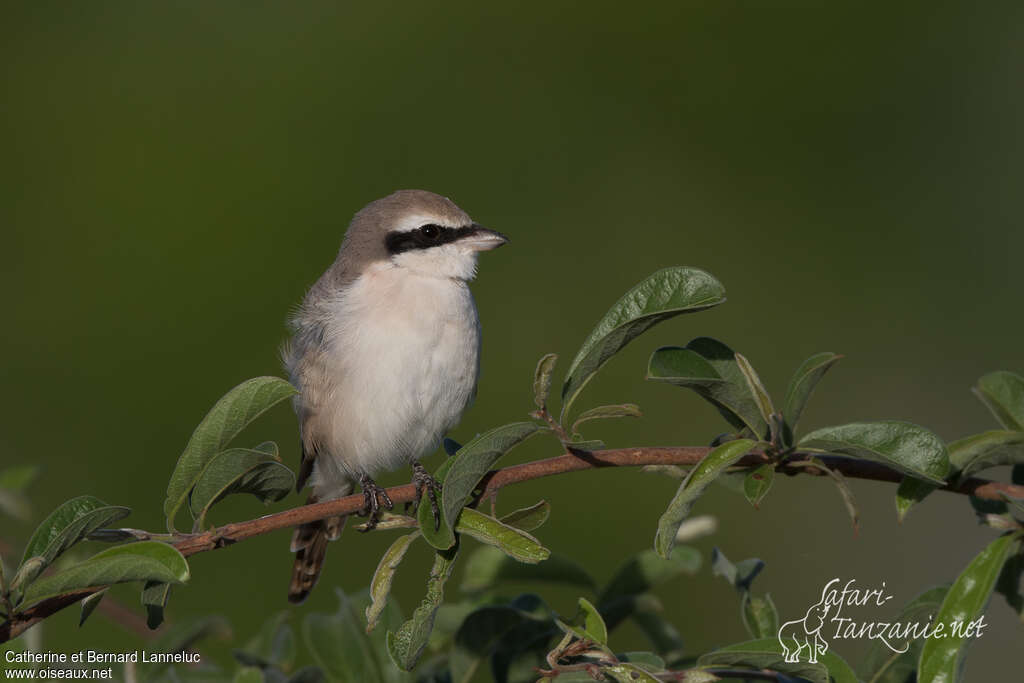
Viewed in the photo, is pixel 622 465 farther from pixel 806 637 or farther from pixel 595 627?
pixel 806 637

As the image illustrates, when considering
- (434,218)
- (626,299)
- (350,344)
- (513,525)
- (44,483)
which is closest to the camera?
(626,299)

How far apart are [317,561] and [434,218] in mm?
1258

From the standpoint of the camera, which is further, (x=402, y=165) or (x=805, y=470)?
(x=402, y=165)

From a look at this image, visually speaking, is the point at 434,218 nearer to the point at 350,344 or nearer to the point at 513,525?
the point at 350,344

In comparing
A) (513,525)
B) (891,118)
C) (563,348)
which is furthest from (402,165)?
(513,525)

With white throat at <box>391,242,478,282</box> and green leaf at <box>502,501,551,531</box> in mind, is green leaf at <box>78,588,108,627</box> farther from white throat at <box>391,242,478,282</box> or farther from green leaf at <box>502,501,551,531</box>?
white throat at <box>391,242,478,282</box>

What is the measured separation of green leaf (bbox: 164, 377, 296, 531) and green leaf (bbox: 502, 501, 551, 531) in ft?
1.59

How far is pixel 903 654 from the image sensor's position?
188cm

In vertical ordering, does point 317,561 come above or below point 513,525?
below

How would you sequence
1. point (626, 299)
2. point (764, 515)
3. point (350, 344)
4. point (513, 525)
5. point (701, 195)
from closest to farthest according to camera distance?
point (626, 299)
point (513, 525)
point (350, 344)
point (764, 515)
point (701, 195)

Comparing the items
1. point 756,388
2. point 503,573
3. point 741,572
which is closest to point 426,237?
point 503,573

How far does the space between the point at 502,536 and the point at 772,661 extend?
0.50m

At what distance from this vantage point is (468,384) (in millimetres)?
3309

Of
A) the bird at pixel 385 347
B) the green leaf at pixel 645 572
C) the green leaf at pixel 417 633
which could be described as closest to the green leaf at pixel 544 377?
the green leaf at pixel 417 633
